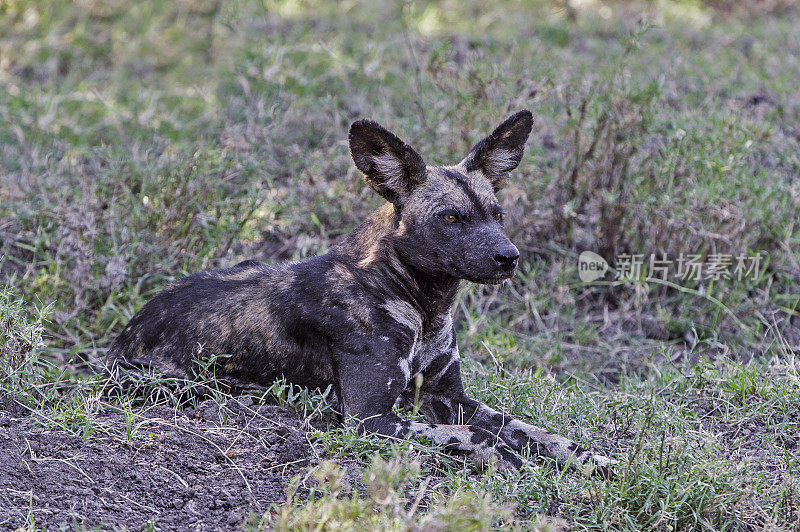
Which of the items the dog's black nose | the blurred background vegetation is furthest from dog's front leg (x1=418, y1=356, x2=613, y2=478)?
the blurred background vegetation

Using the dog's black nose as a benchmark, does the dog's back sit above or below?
below

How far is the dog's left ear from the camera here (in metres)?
4.32

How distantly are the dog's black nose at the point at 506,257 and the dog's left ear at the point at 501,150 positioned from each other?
634 millimetres

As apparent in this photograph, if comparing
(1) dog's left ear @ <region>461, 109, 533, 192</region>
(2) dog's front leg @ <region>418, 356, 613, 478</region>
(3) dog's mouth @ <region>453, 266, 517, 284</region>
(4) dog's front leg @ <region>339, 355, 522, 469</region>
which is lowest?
(2) dog's front leg @ <region>418, 356, 613, 478</region>

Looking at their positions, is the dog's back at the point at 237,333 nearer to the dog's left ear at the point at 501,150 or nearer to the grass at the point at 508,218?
the grass at the point at 508,218

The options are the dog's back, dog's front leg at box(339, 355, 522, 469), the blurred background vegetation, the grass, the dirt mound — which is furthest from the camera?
the blurred background vegetation

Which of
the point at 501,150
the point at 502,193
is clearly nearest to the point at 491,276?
the point at 501,150

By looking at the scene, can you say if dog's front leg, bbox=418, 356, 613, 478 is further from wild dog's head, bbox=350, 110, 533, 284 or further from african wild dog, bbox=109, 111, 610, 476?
wild dog's head, bbox=350, 110, 533, 284

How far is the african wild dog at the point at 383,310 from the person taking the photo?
3.87m

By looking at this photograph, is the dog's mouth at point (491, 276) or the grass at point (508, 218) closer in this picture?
the grass at point (508, 218)

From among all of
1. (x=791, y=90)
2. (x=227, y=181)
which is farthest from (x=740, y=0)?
(x=227, y=181)

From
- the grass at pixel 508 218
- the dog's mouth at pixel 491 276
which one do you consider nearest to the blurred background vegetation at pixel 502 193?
the grass at pixel 508 218

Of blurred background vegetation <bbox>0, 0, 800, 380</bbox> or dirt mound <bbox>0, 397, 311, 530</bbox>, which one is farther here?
blurred background vegetation <bbox>0, 0, 800, 380</bbox>

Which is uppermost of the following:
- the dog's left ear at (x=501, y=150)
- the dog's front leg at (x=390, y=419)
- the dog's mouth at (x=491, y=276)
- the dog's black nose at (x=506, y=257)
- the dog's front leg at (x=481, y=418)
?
the dog's left ear at (x=501, y=150)
